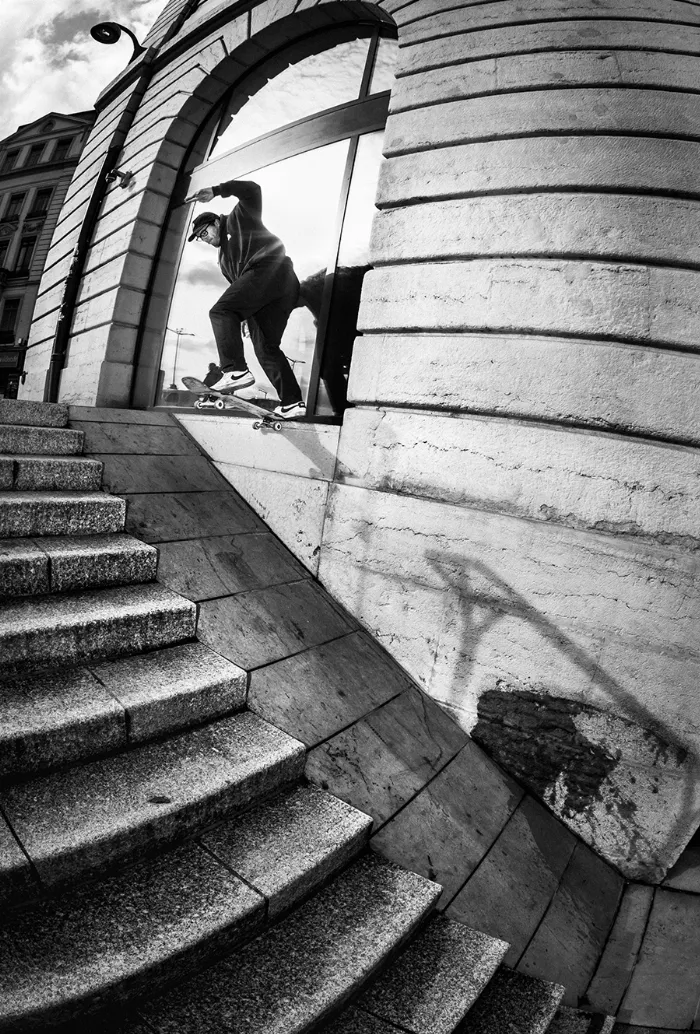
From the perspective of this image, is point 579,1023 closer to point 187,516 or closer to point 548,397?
point 548,397

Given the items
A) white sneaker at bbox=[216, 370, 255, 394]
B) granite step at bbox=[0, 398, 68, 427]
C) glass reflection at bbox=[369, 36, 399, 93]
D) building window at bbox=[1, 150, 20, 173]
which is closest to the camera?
granite step at bbox=[0, 398, 68, 427]

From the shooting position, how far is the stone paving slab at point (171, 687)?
2.28m

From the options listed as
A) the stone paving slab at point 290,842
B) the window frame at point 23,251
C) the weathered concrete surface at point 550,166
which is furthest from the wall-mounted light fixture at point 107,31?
the window frame at point 23,251

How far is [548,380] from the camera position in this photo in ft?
10.6

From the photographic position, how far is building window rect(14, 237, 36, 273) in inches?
1244

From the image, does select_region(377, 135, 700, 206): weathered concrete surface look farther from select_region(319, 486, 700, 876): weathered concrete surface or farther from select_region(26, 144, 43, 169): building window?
select_region(26, 144, 43, 169): building window

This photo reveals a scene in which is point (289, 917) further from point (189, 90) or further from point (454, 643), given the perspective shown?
point (189, 90)

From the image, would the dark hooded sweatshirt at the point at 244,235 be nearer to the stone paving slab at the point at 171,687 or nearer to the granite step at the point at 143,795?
the stone paving slab at the point at 171,687

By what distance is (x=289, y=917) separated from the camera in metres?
1.98

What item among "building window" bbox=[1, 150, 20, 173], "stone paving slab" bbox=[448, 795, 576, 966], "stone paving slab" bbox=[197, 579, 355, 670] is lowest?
"stone paving slab" bbox=[448, 795, 576, 966]

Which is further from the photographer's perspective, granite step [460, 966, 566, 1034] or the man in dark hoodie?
the man in dark hoodie

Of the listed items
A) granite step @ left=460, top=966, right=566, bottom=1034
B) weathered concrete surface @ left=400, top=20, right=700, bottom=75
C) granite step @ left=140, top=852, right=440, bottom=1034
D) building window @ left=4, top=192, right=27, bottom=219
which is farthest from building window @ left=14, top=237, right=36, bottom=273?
granite step @ left=460, top=966, right=566, bottom=1034

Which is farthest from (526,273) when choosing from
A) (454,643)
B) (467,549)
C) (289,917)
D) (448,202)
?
(289,917)

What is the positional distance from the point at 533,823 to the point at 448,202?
4211 millimetres
